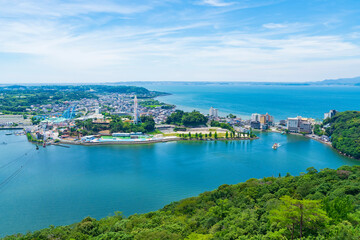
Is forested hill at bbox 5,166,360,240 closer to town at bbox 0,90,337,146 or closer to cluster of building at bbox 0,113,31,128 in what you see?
town at bbox 0,90,337,146

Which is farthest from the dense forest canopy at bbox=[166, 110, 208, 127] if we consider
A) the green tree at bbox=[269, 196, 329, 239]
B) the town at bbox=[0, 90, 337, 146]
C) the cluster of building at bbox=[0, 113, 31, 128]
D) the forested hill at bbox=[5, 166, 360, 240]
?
the green tree at bbox=[269, 196, 329, 239]

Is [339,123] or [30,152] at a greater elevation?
→ [339,123]

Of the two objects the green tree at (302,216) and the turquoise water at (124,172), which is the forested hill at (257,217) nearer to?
the green tree at (302,216)

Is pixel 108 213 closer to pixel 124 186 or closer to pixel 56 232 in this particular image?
pixel 124 186

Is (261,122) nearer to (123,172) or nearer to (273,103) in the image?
(123,172)

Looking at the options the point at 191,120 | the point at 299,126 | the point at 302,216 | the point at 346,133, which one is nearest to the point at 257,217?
the point at 302,216

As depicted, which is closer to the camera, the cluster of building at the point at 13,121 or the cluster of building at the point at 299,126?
the cluster of building at the point at 299,126

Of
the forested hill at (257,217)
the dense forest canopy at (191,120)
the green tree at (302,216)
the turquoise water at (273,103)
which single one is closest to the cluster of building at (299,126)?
the turquoise water at (273,103)

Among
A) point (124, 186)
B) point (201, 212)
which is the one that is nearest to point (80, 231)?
point (201, 212)
